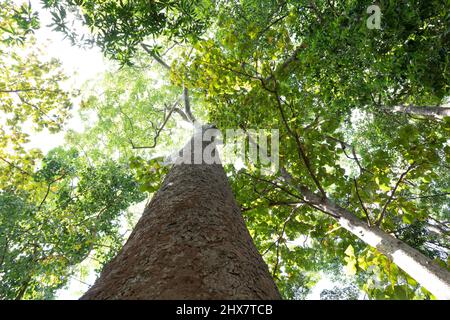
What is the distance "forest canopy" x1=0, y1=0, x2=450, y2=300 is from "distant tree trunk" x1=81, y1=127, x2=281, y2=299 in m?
1.80

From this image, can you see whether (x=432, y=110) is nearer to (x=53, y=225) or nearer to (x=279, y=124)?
(x=279, y=124)

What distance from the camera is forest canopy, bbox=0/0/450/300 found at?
3.17 metres

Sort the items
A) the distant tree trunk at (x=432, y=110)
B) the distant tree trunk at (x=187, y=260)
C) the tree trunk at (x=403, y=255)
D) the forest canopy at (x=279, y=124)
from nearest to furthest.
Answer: the distant tree trunk at (x=187, y=260)
the tree trunk at (x=403, y=255)
the forest canopy at (x=279, y=124)
the distant tree trunk at (x=432, y=110)

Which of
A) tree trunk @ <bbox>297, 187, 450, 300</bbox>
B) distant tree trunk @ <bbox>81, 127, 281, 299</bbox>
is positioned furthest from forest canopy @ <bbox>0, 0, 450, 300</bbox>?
distant tree trunk @ <bbox>81, 127, 281, 299</bbox>

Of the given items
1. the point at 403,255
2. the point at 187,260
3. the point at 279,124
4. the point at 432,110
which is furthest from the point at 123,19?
the point at 432,110

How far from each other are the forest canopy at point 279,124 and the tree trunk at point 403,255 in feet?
0.05

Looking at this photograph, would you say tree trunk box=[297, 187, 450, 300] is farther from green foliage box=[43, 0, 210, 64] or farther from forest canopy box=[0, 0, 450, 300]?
green foliage box=[43, 0, 210, 64]

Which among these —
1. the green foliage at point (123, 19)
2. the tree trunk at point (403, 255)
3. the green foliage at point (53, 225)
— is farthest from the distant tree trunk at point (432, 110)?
the green foliage at point (53, 225)

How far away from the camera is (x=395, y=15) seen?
2977 mm

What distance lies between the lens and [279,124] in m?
4.65

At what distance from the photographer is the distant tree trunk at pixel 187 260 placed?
1.03 m

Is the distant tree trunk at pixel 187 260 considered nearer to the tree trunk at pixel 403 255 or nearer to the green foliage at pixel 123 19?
the tree trunk at pixel 403 255

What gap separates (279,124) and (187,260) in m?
3.79

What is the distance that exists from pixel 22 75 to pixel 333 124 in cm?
740
